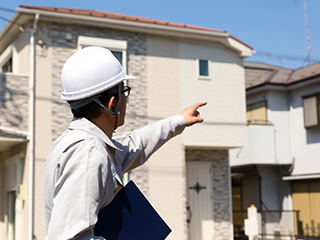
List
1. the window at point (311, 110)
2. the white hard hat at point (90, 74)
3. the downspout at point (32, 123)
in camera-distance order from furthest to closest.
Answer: the window at point (311, 110) < the downspout at point (32, 123) < the white hard hat at point (90, 74)

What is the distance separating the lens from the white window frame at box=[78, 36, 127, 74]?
1461 centimetres

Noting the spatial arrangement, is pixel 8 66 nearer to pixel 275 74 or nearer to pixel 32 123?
pixel 32 123

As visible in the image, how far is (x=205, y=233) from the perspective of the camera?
1664 cm

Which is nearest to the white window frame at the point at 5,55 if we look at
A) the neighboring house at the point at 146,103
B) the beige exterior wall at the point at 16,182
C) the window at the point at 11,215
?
the neighboring house at the point at 146,103

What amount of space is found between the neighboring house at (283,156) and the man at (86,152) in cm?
1867

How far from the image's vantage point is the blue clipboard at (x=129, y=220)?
66.6 inches

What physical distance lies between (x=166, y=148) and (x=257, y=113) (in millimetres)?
7692

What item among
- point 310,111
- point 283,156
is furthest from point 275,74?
point 283,156

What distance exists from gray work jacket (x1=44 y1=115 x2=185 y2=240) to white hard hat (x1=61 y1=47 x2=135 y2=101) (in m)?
0.11

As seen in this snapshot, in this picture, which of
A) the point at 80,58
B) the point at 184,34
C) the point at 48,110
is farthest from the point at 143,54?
the point at 80,58

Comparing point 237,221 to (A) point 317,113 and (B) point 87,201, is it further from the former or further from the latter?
(B) point 87,201

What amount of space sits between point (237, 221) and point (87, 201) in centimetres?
2040

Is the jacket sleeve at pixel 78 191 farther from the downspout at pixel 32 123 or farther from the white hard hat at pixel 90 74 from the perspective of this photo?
the downspout at pixel 32 123

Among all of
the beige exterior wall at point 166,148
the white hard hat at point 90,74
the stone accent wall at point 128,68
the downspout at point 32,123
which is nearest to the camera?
the white hard hat at point 90,74
